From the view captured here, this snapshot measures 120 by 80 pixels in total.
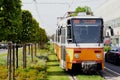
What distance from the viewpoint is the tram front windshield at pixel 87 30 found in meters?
26.8

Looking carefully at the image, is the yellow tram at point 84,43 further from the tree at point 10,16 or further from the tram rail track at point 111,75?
the tree at point 10,16

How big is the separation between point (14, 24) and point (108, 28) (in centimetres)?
947

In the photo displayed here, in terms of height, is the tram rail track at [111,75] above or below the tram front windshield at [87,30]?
below

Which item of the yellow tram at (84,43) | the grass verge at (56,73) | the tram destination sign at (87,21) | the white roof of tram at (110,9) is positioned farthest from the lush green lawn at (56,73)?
the white roof of tram at (110,9)

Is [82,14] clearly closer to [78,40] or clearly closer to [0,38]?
[78,40]

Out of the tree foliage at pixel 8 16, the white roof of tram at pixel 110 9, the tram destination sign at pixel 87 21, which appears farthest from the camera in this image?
the white roof of tram at pixel 110 9

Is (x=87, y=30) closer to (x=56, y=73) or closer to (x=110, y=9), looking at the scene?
(x=56, y=73)

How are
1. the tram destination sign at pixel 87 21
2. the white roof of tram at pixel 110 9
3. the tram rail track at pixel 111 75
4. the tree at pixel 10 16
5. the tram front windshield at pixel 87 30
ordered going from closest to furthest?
1. the tree at pixel 10 16
2. the tram rail track at pixel 111 75
3. the tram front windshield at pixel 87 30
4. the tram destination sign at pixel 87 21
5. the white roof of tram at pixel 110 9

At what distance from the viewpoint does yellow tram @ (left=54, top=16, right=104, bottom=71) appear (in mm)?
26484

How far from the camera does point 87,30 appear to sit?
2700 cm

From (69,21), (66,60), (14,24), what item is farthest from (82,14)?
(14,24)

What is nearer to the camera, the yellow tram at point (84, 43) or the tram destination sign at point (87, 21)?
the yellow tram at point (84, 43)

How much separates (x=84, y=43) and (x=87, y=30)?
2.87ft

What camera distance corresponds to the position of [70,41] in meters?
27.0
